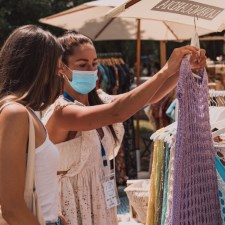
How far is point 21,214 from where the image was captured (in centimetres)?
186

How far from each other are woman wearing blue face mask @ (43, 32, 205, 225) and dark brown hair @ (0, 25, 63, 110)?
444 mm

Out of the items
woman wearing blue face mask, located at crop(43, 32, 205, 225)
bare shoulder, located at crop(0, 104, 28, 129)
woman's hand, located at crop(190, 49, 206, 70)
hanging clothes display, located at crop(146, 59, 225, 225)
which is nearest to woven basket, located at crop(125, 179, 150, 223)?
woman wearing blue face mask, located at crop(43, 32, 205, 225)

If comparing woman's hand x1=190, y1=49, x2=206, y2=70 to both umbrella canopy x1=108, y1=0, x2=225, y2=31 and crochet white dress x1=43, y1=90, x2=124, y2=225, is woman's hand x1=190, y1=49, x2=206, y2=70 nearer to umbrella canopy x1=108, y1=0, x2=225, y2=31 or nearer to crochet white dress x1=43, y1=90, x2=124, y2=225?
umbrella canopy x1=108, y1=0, x2=225, y2=31

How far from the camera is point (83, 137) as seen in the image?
8.87 feet

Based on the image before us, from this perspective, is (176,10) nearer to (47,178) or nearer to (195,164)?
(195,164)

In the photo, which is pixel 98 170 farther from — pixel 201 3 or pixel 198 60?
pixel 201 3

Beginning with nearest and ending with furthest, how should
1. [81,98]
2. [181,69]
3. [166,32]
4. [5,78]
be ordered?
[5,78] → [181,69] → [81,98] → [166,32]

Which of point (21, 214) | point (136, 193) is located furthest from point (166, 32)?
point (21, 214)

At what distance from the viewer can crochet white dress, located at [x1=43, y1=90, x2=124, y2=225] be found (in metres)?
2.68

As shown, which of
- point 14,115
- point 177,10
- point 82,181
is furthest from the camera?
point 82,181

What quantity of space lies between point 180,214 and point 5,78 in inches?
36.0

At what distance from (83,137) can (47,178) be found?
2.39 feet

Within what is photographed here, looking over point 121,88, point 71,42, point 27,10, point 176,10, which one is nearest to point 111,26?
point 121,88

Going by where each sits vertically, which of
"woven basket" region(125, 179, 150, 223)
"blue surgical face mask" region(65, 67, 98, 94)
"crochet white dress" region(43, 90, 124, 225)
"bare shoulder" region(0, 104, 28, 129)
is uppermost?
"blue surgical face mask" region(65, 67, 98, 94)
